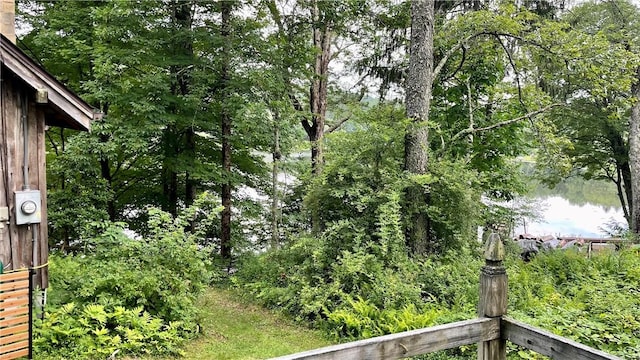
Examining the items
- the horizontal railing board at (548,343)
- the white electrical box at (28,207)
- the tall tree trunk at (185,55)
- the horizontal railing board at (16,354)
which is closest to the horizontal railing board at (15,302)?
the horizontal railing board at (16,354)

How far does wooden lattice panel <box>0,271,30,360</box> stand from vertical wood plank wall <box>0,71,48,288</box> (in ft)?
2.50

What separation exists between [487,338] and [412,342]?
53 centimetres

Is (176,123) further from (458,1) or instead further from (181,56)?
(458,1)

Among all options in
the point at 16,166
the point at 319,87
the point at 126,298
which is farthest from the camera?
the point at 319,87

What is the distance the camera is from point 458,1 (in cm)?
1209

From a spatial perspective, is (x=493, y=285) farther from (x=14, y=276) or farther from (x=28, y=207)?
(x=28, y=207)

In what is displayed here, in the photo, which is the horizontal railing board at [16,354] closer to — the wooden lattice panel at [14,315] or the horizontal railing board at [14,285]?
the wooden lattice panel at [14,315]

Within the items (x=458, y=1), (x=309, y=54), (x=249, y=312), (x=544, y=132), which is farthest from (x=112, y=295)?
(x=458, y=1)

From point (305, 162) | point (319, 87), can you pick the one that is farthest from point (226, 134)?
point (319, 87)

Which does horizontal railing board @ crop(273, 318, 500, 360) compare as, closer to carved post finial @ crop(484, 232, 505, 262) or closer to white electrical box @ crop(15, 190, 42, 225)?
carved post finial @ crop(484, 232, 505, 262)

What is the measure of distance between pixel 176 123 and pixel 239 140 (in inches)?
62.6

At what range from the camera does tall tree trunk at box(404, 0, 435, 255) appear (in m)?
7.59

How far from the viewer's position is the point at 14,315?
4.32 meters

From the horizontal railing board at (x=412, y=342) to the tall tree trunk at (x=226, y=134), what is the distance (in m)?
8.03
